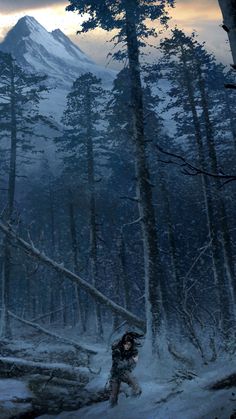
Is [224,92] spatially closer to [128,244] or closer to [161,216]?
[161,216]

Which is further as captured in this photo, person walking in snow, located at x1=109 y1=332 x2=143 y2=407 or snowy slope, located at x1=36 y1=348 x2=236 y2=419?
person walking in snow, located at x1=109 y1=332 x2=143 y2=407

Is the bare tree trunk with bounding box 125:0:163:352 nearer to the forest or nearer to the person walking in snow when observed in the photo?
the forest

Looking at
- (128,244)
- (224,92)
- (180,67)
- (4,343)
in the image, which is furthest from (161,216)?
(4,343)

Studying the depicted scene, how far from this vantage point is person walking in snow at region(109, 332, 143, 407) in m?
6.94

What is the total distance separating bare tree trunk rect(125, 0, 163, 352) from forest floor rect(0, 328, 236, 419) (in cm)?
181

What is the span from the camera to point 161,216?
31984mm

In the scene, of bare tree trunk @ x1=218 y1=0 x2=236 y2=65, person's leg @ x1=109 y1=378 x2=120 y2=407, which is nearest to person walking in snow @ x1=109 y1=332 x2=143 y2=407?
person's leg @ x1=109 y1=378 x2=120 y2=407

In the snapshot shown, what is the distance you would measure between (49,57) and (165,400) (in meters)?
110

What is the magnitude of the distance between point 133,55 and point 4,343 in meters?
12.6

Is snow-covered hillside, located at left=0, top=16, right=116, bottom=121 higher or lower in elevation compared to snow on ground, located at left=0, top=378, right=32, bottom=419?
higher

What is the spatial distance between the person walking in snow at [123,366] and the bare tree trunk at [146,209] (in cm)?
296

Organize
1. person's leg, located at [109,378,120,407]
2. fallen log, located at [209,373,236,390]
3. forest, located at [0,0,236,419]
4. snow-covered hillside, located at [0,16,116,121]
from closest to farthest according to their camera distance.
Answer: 1. fallen log, located at [209,373,236,390]
2. person's leg, located at [109,378,120,407]
3. forest, located at [0,0,236,419]
4. snow-covered hillside, located at [0,16,116,121]

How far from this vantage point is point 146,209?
1134 cm

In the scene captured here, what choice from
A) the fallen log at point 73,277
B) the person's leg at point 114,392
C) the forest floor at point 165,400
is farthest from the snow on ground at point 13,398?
the fallen log at point 73,277
